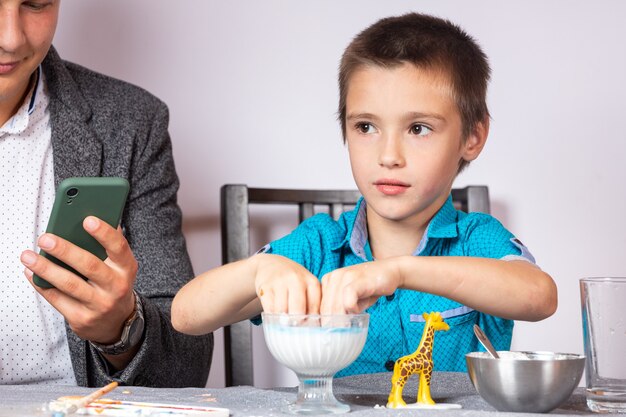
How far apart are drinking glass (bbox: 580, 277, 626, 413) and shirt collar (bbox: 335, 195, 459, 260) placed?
17.1 inches

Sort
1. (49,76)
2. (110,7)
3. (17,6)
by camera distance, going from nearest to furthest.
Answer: (17,6), (49,76), (110,7)

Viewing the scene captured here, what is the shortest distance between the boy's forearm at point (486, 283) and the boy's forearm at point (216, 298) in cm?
19

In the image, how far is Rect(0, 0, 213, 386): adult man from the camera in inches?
50.1

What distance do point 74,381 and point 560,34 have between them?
4.38 feet

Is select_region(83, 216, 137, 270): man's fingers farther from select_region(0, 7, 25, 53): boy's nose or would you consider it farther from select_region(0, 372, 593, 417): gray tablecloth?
select_region(0, 7, 25, 53): boy's nose

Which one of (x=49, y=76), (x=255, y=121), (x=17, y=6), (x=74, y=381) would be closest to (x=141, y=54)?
(x=255, y=121)

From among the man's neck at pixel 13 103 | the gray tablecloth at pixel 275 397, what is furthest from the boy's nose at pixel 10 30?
the gray tablecloth at pixel 275 397

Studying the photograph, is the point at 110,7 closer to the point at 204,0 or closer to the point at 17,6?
the point at 204,0

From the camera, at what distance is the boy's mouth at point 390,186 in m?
1.21

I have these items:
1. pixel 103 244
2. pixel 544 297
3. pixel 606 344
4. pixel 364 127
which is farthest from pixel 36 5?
pixel 606 344

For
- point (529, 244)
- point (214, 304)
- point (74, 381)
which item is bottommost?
point (74, 381)

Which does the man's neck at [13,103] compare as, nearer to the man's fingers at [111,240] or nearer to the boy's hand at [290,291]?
the man's fingers at [111,240]

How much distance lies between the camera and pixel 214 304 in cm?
106

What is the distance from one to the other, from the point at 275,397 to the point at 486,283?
0.28 metres
